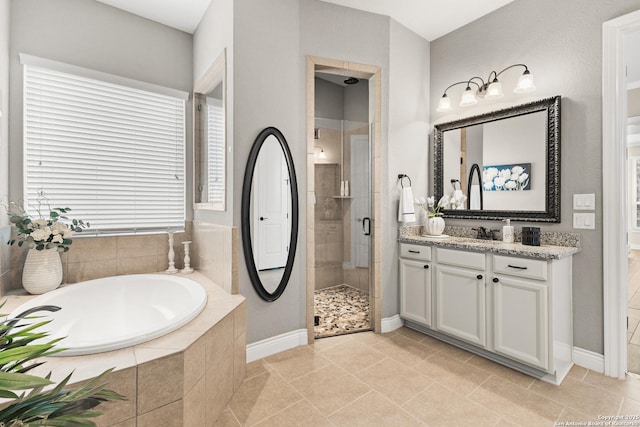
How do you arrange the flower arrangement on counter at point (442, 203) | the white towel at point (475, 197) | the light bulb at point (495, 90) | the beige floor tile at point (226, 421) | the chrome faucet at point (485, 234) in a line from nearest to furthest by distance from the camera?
the beige floor tile at point (226, 421), the light bulb at point (495, 90), the chrome faucet at point (485, 234), the white towel at point (475, 197), the flower arrangement on counter at point (442, 203)

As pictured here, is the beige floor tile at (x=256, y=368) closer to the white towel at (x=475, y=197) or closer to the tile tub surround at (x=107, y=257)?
the tile tub surround at (x=107, y=257)

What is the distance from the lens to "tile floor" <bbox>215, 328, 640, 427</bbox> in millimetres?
1767

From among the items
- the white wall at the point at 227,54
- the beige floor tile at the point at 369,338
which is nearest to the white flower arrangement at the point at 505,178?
the beige floor tile at the point at 369,338

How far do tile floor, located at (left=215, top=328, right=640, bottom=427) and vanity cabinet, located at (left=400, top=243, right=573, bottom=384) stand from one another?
0.15 m

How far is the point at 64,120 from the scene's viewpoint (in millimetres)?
2508

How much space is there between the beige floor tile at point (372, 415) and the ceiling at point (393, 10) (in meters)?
3.04

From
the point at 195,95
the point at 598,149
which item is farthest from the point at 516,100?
the point at 195,95

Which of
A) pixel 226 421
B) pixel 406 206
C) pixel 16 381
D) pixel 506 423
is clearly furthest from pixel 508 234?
pixel 16 381

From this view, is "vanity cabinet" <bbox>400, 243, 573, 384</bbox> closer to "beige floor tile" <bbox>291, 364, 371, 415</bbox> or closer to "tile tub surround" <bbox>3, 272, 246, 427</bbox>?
"beige floor tile" <bbox>291, 364, 371, 415</bbox>

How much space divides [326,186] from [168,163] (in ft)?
6.01

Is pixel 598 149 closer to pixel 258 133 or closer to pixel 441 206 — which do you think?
pixel 441 206

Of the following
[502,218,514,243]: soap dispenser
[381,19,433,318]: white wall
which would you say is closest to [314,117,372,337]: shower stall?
[381,19,433,318]: white wall

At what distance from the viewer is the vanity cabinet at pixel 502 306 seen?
82.1 inches

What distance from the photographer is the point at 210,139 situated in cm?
287
